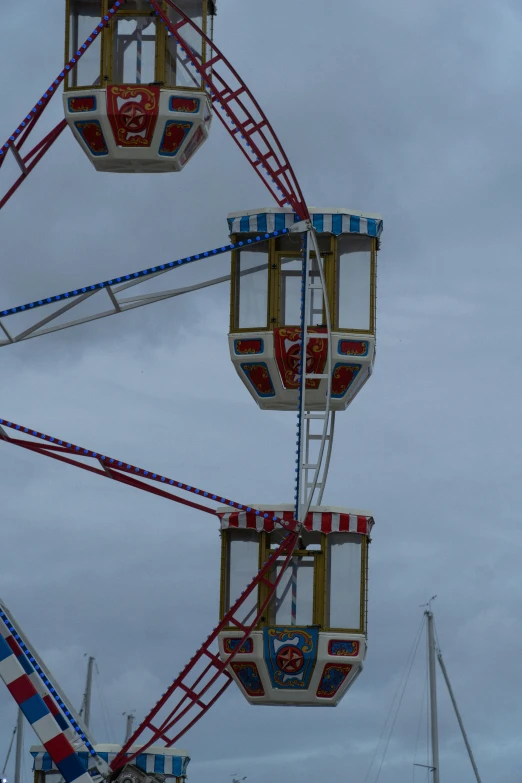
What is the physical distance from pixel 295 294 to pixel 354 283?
0.86m

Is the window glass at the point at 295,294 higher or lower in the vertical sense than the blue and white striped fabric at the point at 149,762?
higher

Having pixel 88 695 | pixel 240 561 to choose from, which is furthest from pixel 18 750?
pixel 240 561

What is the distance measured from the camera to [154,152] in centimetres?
3581

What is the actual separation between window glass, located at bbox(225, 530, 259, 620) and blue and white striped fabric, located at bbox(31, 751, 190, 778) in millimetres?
2234

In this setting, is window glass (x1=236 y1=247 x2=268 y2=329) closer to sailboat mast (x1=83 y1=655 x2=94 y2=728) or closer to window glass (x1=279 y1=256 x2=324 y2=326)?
window glass (x1=279 y1=256 x2=324 y2=326)

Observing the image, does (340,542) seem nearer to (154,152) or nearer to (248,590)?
(248,590)

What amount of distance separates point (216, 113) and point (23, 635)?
835 centimetres

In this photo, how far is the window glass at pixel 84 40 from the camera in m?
35.7

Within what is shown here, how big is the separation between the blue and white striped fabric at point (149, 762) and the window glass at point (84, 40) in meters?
9.48

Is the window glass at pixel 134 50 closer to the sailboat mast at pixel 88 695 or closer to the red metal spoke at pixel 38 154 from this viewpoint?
the red metal spoke at pixel 38 154

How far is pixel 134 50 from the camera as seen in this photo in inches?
1406

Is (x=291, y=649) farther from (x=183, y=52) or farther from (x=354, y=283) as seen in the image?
(x=183, y=52)

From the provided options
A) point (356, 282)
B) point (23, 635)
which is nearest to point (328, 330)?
point (356, 282)

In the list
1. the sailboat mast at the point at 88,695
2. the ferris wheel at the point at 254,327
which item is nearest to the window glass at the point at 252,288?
the ferris wheel at the point at 254,327
